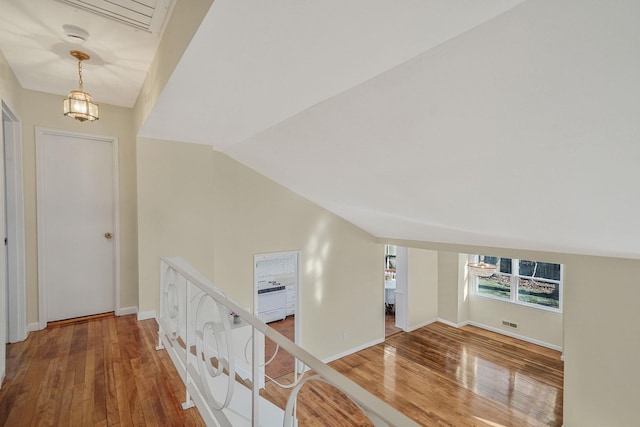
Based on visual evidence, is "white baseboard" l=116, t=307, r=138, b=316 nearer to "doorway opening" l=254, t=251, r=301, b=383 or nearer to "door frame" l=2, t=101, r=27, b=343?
"door frame" l=2, t=101, r=27, b=343

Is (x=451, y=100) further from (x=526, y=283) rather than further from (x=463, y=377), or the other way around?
(x=526, y=283)

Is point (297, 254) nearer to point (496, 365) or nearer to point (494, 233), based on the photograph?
point (494, 233)

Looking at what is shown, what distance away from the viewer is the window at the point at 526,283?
6305 millimetres

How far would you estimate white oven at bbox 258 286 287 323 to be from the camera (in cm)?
659

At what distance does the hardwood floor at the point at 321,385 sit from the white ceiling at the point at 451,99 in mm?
1955

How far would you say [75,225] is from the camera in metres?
3.19

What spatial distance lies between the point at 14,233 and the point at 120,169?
43.0 inches

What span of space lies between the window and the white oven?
483 centimetres

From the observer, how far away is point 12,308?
262 centimetres

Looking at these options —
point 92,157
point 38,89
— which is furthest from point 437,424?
point 38,89

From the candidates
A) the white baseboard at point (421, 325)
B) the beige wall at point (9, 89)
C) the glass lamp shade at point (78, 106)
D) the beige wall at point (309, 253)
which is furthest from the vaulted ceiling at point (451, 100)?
the white baseboard at point (421, 325)

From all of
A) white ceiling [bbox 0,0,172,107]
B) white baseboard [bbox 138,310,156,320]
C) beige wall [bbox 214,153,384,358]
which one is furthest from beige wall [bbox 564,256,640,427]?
white baseboard [bbox 138,310,156,320]

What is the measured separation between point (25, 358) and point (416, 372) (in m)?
5.26

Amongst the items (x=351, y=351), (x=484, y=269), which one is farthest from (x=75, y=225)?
(x=484, y=269)
